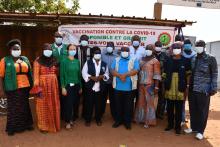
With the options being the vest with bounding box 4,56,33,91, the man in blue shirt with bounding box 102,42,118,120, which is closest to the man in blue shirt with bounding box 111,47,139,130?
the man in blue shirt with bounding box 102,42,118,120

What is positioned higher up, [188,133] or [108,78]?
[108,78]

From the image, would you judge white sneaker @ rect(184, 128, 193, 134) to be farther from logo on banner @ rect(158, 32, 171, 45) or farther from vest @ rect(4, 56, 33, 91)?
vest @ rect(4, 56, 33, 91)

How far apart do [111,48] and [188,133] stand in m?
2.51

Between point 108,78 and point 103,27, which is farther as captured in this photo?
point 103,27

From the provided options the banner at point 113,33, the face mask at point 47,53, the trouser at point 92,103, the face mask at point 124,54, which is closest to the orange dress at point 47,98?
the face mask at point 47,53

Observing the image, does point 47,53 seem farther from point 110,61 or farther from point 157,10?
point 157,10

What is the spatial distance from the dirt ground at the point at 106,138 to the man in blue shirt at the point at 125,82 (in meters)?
0.40

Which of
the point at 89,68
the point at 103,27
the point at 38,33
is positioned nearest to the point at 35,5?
the point at 38,33

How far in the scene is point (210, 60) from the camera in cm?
735

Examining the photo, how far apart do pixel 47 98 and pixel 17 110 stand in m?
0.66

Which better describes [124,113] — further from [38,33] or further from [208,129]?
[38,33]

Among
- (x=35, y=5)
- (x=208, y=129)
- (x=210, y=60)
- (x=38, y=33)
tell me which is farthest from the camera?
(x=35, y=5)

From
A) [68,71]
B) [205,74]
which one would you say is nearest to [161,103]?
[205,74]

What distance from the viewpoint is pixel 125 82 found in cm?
802
